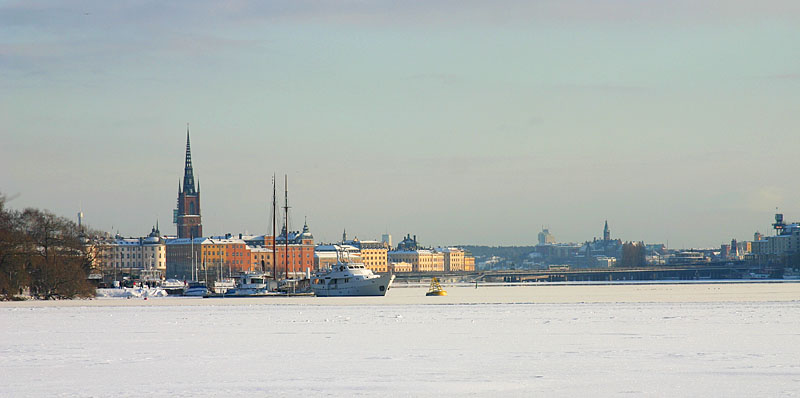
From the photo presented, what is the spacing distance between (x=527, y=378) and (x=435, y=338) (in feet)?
35.8

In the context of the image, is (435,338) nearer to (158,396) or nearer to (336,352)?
(336,352)

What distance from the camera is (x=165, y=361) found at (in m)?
25.5

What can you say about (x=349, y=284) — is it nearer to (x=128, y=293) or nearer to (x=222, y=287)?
(x=128, y=293)

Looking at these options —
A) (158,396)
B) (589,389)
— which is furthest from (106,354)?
(589,389)

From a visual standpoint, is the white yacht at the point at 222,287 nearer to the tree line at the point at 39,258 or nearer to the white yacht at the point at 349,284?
the white yacht at the point at 349,284

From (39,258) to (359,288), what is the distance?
31.3 meters

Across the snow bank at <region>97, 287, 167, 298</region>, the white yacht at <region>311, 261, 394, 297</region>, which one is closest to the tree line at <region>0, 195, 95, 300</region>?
the snow bank at <region>97, 287, 167, 298</region>

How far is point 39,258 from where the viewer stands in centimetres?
8312

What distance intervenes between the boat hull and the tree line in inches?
868

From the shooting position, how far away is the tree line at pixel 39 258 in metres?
79.6

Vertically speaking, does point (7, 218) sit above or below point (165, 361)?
above

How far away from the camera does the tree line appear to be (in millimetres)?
79562

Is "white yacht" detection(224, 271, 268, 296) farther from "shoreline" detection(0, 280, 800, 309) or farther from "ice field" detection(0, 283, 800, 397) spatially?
"ice field" detection(0, 283, 800, 397)

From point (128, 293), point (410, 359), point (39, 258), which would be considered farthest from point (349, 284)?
point (410, 359)
